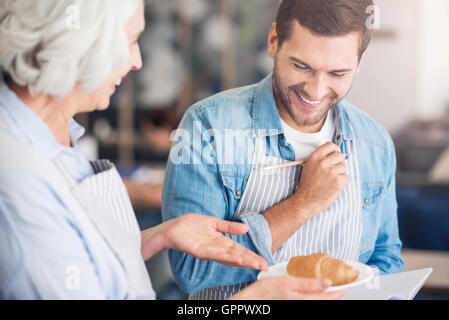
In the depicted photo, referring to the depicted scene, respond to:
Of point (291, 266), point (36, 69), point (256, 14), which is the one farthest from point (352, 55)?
point (256, 14)

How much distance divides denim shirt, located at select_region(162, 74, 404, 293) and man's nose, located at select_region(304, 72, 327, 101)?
11 cm

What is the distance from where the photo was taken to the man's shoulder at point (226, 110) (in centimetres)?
115

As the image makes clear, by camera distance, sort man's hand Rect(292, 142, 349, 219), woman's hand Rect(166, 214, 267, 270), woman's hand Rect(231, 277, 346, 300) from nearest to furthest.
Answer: woman's hand Rect(231, 277, 346, 300) < woman's hand Rect(166, 214, 267, 270) < man's hand Rect(292, 142, 349, 219)

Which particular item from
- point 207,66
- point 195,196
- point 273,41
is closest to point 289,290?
point 195,196

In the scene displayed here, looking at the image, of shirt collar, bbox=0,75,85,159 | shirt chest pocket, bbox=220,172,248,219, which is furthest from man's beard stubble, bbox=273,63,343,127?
shirt collar, bbox=0,75,85,159

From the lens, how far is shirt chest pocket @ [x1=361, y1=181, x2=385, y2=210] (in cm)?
119

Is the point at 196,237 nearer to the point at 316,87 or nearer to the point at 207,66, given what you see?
the point at 316,87

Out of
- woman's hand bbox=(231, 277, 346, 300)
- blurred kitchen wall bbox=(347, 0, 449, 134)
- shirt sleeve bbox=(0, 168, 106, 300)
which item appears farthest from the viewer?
blurred kitchen wall bbox=(347, 0, 449, 134)

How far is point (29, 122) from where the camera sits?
83 centimetres

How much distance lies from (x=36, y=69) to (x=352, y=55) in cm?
63

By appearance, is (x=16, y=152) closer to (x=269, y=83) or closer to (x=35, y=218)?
(x=35, y=218)

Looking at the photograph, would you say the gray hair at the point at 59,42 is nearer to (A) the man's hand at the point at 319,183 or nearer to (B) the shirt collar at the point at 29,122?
(B) the shirt collar at the point at 29,122

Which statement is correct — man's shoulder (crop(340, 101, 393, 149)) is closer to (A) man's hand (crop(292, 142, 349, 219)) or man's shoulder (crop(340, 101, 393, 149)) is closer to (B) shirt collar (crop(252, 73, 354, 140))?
(B) shirt collar (crop(252, 73, 354, 140))

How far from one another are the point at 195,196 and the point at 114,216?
0.23 m
